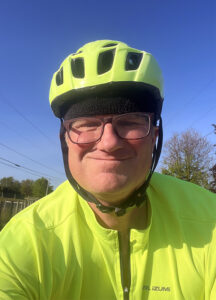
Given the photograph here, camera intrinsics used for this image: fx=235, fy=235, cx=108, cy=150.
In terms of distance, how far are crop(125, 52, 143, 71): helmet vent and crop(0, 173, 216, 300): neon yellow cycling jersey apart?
3.52 feet

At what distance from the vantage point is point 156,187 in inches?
78.0

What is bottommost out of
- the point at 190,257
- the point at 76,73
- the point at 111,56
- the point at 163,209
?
the point at 190,257

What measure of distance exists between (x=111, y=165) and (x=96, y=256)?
1.93ft

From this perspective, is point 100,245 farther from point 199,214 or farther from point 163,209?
point 199,214

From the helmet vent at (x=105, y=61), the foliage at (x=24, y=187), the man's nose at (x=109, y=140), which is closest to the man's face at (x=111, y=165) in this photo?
the man's nose at (x=109, y=140)

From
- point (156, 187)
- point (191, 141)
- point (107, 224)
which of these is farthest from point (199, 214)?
point (191, 141)

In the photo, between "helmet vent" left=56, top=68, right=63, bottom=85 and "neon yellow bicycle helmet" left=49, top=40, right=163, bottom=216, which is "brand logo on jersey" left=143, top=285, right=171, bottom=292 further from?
"helmet vent" left=56, top=68, right=63, bottom=85

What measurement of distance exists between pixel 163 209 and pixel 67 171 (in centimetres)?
79

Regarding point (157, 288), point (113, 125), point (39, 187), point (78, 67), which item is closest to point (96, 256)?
point (157, 288)

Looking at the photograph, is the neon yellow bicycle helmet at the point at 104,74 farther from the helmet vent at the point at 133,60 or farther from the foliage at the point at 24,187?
the foliage at the point at 24,187

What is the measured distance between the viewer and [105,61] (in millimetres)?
1790

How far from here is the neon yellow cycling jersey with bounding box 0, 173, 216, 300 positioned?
1237 mm

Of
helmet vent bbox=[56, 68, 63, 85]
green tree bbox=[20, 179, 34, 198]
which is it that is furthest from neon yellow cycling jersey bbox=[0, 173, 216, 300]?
green tree bbox=[20, 179, 34, 198]

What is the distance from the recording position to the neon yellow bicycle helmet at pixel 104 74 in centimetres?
164
